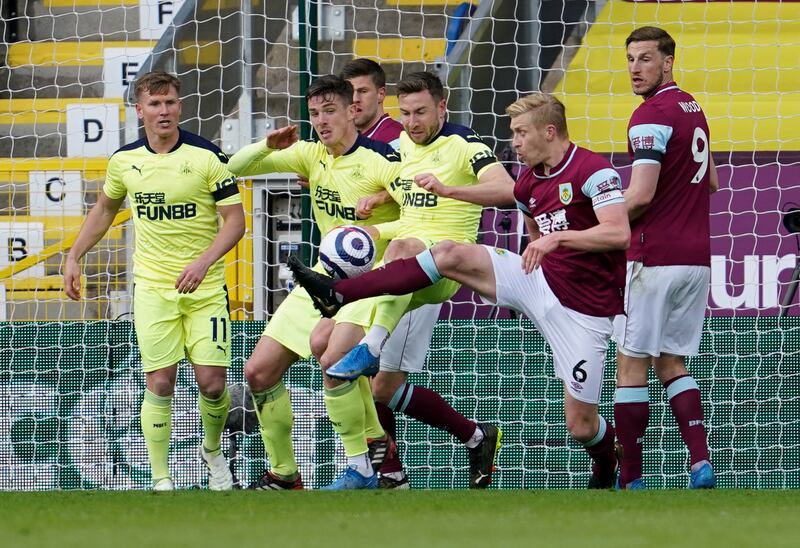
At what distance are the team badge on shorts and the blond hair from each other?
25 cm

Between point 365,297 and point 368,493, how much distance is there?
816 mm

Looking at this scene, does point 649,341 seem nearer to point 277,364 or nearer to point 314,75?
point 277,364

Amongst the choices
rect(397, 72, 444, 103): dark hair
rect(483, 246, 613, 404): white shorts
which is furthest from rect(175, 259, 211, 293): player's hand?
rect(483, 246, 613, 404): white shorts

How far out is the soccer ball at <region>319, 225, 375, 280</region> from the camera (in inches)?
232

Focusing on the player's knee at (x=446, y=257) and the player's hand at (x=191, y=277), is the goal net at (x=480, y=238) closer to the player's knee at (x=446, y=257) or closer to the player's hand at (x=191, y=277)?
the player's hand at (x=191, y=277)

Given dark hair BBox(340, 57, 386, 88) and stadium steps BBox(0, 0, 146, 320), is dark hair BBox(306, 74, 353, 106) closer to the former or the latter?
dark hair BBox(340, 57, 386, 88)

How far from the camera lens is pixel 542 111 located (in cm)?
600

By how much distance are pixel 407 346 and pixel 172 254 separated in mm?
1266

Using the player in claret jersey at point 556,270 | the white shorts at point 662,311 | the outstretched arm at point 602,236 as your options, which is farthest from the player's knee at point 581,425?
the outstretched arm at point 602,236

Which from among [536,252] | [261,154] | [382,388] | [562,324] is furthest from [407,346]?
[536,252]

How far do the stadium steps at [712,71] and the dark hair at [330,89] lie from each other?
272 centimetres

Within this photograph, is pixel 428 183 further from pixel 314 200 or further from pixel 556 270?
pixel 314 200

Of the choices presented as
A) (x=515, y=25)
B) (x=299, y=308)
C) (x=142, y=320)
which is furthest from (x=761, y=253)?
(x=142, y=320)

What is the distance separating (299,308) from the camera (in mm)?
6492
